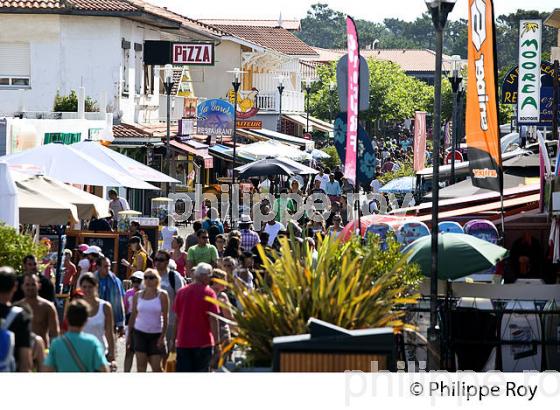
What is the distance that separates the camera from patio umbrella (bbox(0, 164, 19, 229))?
15023 millimetres

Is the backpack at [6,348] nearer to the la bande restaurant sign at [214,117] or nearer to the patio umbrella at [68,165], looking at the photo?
the patio umbrella at [68,165]

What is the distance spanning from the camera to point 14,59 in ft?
142

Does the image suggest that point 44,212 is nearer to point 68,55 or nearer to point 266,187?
point 266,187

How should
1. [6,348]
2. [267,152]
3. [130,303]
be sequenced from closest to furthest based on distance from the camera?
[6,348]
[130,303]
[267,152]

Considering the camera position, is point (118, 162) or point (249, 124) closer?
point (118, 162)

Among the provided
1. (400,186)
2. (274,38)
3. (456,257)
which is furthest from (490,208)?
(274,38)

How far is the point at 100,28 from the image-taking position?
43.9 m

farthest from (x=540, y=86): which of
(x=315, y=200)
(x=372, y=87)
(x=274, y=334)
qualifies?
(x=372, y=87)

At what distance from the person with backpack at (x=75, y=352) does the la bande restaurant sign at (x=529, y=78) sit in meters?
25.6

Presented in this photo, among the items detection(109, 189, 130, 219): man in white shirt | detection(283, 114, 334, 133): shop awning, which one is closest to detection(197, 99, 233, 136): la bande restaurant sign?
detection(109, 189, 130, 219): man in white shirt

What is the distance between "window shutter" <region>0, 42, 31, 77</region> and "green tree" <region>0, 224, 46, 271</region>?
Result: 2934 centimetres

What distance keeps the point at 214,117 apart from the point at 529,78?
15.6 metres

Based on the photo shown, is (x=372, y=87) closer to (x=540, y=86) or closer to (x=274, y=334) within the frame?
(x=540, y=86)
